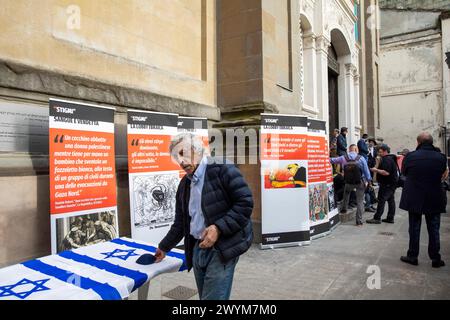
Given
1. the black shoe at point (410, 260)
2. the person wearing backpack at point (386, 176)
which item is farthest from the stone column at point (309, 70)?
the black shoe at point (410, 260)

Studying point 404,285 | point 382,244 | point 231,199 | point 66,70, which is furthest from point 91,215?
point 382,244

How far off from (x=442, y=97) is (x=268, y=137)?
892 inches

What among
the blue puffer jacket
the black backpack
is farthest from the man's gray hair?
the black backpack

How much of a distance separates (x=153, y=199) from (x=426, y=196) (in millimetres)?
3838

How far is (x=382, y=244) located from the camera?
6.20 meters

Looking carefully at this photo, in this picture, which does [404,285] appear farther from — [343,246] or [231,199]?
[231,199]

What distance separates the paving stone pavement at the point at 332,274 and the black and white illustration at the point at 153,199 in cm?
84

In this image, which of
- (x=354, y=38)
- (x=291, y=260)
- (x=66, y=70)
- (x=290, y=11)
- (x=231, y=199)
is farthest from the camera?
(x=354, y=38)

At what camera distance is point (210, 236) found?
7.52 feet

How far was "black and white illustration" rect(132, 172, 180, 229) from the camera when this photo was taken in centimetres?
492

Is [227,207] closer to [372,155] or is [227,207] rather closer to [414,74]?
[372,155]

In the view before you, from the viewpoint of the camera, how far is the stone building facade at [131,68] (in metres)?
4.04

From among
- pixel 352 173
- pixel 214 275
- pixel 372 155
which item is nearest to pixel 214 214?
pixel 214 275

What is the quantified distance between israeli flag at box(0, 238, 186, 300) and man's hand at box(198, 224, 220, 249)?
40cm
